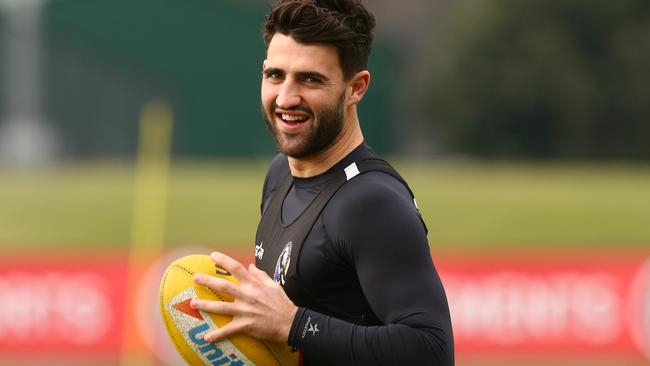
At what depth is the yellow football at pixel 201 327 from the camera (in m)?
3.74

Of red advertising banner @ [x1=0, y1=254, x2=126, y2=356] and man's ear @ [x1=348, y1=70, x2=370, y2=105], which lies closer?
man's ear @ [x1=348, y1=70, x2=370, y2=105]

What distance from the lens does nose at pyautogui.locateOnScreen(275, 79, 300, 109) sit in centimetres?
376

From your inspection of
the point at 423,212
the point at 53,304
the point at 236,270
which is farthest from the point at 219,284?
the point at 423,212

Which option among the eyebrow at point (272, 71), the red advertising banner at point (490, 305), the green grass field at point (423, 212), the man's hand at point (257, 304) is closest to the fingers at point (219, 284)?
the man's hand at point (257, 304)

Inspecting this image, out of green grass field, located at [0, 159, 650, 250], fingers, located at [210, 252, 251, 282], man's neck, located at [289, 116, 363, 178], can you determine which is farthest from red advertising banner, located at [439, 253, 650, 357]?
green grass field, located at [0, 159, 650, 250]

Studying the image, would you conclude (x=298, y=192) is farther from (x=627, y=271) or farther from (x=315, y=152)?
(x=627, y=271)

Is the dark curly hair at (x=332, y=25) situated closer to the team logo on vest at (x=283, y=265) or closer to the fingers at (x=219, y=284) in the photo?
the team logo on vest at (x=283, y=265)

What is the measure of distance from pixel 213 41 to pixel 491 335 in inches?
1531

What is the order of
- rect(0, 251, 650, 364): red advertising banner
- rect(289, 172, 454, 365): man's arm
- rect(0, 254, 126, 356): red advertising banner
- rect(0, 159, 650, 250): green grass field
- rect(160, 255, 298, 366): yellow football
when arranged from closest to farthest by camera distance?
1. rect(289, 172, 454, 365): man's arm
2. rect(160, 255, 298, 366): yellow football
3. rect(0, 251, 650, 364): red advertising banner
4. rect(0, 254, 126, 356): red advertising banner
5. rect(0, 159, 650, 250): green grass field

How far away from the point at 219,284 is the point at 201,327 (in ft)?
0.65

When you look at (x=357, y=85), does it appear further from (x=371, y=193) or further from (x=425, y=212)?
(x=425, y=212)

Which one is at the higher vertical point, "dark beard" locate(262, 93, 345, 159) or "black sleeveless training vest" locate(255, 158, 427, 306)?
"dark beard" locate(262, 93, 345, 159)

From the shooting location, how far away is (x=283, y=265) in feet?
12.6

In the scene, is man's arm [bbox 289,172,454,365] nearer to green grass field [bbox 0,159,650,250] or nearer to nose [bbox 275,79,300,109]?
nose [bbox 275,79,300,109]
